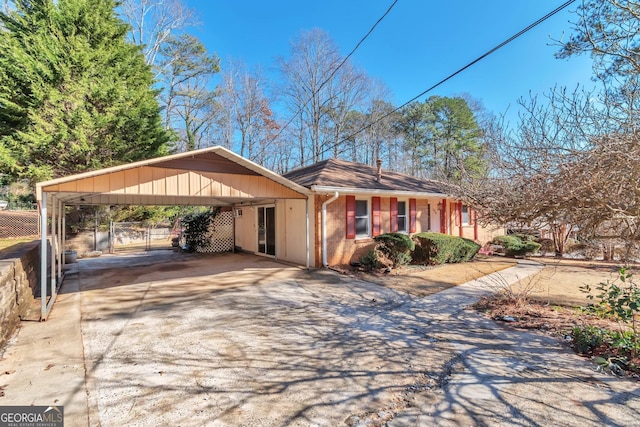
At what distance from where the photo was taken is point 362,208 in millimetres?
10570

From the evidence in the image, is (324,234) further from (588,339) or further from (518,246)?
(518,246)

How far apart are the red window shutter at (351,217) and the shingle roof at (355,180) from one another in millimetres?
489

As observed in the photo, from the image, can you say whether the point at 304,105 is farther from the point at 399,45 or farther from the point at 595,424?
the point at 595,424

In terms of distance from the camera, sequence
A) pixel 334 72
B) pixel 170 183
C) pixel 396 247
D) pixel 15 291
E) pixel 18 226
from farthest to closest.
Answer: pixel 18 226
pixel 334 72
pixel 396 247
pixel 170 183
pixel 15 291

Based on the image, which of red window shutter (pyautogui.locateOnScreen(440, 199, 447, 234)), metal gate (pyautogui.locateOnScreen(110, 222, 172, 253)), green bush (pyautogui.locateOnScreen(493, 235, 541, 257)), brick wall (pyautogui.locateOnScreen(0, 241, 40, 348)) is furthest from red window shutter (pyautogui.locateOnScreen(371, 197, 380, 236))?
metal gate (pyautogui.locateOnScreen(110, 222, 172, 253))

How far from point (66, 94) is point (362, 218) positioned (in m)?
13.4

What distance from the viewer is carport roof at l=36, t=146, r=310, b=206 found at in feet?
18.1

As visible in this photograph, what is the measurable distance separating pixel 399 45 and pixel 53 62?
47.1ft

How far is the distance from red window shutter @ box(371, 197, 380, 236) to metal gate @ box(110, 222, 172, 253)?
12237mm

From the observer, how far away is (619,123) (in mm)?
3578

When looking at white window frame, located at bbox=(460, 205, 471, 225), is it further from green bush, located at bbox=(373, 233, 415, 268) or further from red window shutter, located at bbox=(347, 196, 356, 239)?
red window shutter, located at bbox=(347, 196, 356, 239)

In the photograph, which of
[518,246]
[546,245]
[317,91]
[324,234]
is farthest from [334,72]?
[546,245]

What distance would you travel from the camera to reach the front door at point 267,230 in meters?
11.6

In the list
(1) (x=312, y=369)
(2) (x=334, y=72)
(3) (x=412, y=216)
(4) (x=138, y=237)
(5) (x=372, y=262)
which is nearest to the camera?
(1) (x=312, y=369)
